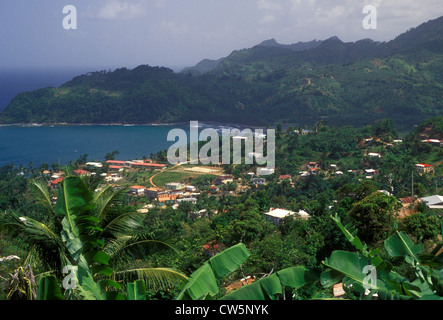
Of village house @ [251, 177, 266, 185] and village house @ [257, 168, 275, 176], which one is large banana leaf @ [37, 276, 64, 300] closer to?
village house @ [251, 177, 266, 185]

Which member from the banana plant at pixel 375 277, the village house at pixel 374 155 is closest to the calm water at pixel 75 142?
the village house at pixel 374 155

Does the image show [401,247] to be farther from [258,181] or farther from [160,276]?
[258,181]

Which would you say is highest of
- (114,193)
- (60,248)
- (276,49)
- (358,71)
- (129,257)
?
(276,49)

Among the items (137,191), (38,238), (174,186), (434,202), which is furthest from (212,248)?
(174,186)

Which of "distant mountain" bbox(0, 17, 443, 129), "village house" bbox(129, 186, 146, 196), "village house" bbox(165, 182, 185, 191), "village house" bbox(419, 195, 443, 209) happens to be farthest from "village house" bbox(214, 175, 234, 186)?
"distant mountain" bbox(0, 17, 443, 129)

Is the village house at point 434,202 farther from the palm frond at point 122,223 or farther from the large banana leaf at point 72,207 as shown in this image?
the large banana leaf at point 72,207

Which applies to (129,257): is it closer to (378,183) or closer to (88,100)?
(378,183)
